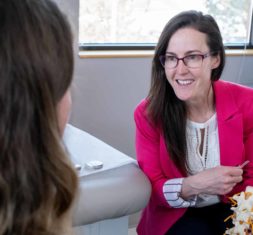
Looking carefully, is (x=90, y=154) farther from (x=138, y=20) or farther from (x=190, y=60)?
(x=138, y=20)

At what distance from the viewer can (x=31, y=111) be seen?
539mm

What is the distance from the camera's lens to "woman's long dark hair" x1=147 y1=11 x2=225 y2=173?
145 centimetres

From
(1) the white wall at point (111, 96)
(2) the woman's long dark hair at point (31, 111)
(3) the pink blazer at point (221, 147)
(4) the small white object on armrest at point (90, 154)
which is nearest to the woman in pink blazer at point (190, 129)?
(3) the pink blazer at point (221, 147)

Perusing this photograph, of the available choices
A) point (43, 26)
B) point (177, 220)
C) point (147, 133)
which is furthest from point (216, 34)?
point (43, 26)

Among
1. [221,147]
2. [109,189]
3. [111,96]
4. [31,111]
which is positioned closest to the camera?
[31,111]

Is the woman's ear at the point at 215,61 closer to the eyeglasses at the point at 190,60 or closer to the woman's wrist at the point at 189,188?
the eyeglasses at the point at 190,60

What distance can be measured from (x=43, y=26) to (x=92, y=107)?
1.48 meters

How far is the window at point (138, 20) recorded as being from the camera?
2057mm

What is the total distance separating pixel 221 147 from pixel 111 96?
2.47ft

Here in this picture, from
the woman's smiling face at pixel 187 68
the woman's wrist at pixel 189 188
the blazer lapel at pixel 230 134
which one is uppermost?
the woman's smiling face at pixel 187 68

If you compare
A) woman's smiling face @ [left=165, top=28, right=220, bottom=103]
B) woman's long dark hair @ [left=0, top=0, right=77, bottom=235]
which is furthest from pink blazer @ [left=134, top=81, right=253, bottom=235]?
woman's long dark hair @ [left=0, top=0, right=77, bottom=235]

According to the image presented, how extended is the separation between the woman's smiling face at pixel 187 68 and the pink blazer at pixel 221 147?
108 mm

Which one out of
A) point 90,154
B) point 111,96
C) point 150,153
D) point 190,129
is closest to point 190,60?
point 190,129

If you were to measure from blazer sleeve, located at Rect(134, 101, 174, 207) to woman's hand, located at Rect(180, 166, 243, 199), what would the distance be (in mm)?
86
